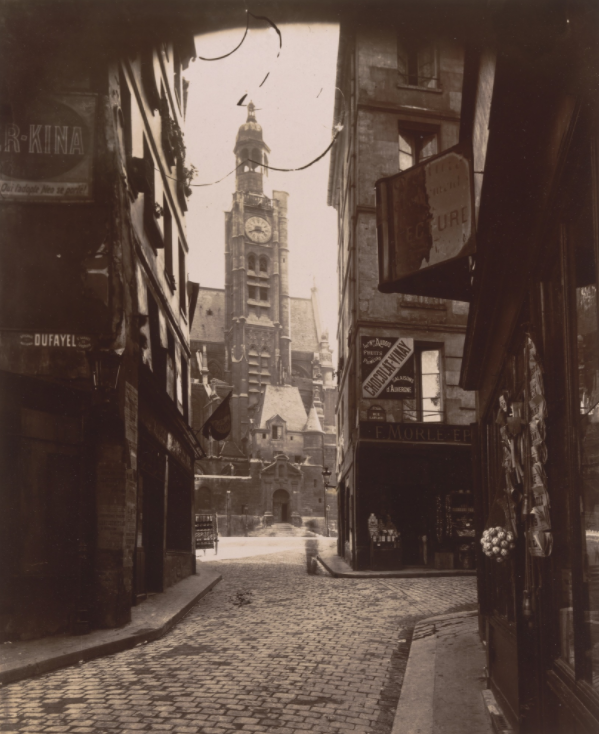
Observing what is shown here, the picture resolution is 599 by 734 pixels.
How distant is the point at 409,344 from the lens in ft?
67.9

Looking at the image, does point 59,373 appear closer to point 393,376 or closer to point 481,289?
point 481,289

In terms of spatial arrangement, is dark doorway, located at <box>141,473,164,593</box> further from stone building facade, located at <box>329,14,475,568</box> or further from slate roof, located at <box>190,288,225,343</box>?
slate roof, located at <box>190,288,225,343</box>

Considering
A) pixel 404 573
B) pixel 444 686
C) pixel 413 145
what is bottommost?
pixel 404 573

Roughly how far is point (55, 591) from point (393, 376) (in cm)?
1277

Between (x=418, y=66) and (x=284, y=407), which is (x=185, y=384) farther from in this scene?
(x=284, y=407)

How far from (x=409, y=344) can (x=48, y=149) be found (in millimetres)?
12838

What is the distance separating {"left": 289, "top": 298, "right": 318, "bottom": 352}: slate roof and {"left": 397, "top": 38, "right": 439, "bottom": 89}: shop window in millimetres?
69321

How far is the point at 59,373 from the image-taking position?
32.3ft

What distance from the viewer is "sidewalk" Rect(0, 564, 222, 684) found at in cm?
721

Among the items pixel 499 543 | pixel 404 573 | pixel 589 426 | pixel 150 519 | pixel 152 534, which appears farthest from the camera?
pixel 404 573

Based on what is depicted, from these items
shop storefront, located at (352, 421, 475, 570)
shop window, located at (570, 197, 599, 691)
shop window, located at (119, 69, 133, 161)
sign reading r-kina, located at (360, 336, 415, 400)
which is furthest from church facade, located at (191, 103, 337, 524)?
shop window, located at (570, 197, 599, 691)

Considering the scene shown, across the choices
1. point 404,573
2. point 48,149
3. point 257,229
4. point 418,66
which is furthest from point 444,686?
point 257,229

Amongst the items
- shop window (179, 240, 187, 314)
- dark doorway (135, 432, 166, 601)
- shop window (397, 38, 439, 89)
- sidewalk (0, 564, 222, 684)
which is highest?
Answer: shop window (397, 38, 439, 89)

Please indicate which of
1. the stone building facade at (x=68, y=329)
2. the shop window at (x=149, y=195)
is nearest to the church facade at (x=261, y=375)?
the shop window at (x=149, y=195)
